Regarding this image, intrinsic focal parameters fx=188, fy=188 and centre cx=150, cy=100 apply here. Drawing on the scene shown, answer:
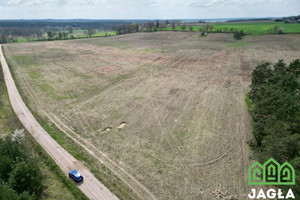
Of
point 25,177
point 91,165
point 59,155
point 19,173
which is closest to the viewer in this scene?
point 19,173

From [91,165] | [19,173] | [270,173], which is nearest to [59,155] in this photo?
[91,165]

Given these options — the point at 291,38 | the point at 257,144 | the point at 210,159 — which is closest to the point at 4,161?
the point at 210,159

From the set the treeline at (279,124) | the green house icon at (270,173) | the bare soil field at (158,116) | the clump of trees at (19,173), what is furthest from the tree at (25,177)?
the treeline at (279,124)

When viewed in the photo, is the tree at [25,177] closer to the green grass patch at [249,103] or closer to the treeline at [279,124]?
the treeline at [279,124]

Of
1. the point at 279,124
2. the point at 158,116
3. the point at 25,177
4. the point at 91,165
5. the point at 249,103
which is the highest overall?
the point at 279,124

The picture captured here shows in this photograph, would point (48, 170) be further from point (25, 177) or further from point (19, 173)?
point (19, 173)

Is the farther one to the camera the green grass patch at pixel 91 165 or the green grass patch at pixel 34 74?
the green grass patch at pixel 34 74
